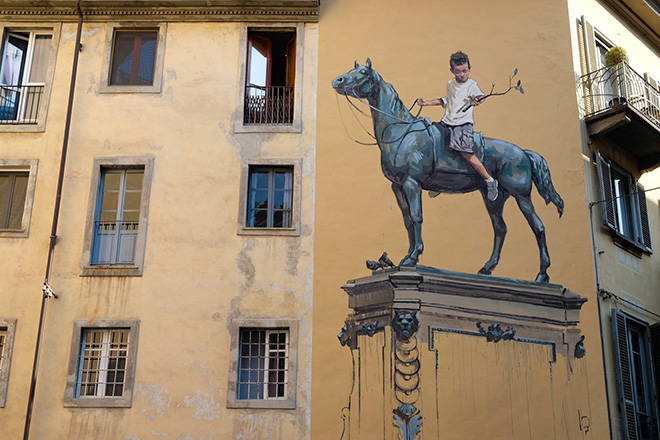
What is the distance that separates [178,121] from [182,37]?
2104 millimetres

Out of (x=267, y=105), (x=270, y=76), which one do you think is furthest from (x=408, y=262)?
(x=270, y=76)

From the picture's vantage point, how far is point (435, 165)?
63.3 ft

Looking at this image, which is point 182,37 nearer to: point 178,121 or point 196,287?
point 178,121

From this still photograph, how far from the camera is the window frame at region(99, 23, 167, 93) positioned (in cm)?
1983

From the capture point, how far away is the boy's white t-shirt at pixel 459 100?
1959 centimetres

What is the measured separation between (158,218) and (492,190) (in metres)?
6.99

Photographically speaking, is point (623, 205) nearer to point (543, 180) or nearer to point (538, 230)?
point (543, 180)

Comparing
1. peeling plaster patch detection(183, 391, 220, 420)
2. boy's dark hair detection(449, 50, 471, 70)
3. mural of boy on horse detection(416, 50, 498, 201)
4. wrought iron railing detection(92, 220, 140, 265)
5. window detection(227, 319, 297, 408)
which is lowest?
peeling plaster patch detection(183, 391, 220, 420)

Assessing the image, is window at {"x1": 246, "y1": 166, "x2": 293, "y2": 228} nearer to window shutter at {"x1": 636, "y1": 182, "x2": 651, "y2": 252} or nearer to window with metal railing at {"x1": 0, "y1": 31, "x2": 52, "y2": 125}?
window with metal railing at {"x1": 0, "y1": 31, "x2": 52, "y2": 125}

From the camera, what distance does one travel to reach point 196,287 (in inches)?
719

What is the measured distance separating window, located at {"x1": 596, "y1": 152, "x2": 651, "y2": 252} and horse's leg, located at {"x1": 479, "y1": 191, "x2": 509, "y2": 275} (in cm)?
222

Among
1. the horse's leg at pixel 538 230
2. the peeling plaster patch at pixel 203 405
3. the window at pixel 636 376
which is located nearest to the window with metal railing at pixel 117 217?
the peeling plaster patch at pixel 203 405

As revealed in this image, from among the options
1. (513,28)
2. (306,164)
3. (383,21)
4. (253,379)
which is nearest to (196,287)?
(253,379)

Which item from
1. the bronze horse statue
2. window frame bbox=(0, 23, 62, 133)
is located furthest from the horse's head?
window frame bbox=(0, 23, 62, 133)
